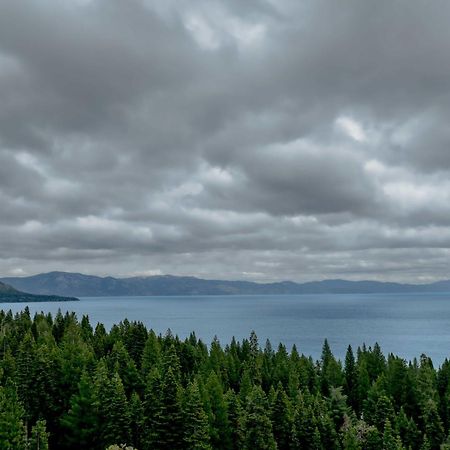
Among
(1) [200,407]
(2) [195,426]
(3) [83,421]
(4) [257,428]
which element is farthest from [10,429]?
(4) [257,428]

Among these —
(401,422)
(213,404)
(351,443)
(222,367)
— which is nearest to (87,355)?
(213,404)

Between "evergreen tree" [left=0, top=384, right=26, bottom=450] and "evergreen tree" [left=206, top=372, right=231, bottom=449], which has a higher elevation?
"evergreen tree" [left=0, top=384, right=26, bottom=450]

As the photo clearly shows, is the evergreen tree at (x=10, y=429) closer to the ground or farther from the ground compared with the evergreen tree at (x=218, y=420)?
farther from the ground

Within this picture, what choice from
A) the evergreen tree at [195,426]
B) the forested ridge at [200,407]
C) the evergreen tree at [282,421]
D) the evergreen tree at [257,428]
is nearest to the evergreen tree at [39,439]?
the forested ridge at [200,407]

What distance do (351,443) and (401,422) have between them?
21.6 meters

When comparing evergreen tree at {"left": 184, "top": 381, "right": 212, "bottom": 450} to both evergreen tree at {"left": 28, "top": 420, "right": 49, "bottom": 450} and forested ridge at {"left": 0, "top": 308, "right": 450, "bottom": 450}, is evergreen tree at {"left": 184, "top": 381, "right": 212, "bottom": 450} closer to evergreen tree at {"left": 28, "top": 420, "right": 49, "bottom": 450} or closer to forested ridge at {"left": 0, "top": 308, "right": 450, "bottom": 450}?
forested ridge at {"left": 0, "top": 308, "right": 450, "bottom": 450}

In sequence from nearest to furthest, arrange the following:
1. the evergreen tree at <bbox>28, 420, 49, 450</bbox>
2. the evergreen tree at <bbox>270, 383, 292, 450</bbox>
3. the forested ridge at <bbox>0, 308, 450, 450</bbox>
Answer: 1. the evergreen tree at <bbox>28, 420, 49, 450</bbox>
2. the forested ridge at <bbox>0, 308, 450, 450</bbox>
3. the evergreen tree at <bbox>270, 383, 292, 450</bbox>

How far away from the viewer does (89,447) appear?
52.8m

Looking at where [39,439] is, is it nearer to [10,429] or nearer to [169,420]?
[10,429]

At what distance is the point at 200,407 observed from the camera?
49.7m

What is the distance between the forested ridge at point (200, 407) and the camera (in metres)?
49.6

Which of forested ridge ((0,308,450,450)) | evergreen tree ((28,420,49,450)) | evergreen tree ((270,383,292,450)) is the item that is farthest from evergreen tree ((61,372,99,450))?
evergreen tree ((270,383,292,450))

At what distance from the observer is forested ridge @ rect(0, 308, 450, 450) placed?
163 ft

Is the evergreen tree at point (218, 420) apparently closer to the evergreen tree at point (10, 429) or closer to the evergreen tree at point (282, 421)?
the evergreen tree at point (282, 421)
